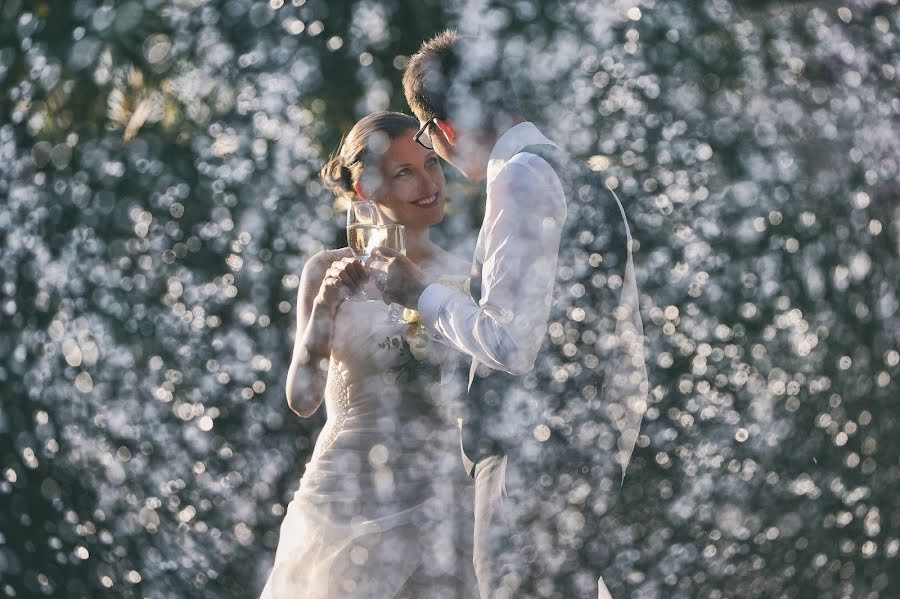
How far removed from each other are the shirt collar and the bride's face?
0.08 metres

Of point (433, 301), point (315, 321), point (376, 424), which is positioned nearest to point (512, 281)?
point (433, 301)

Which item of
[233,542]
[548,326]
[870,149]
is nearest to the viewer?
[548,326]

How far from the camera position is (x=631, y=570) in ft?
4.32

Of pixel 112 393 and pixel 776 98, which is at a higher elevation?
pixel 776 98

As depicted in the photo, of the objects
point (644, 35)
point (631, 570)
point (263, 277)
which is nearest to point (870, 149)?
point (644, 35)

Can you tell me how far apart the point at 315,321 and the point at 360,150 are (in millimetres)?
311

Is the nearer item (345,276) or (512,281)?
(512,281)

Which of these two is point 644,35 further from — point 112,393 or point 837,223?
point 112,393

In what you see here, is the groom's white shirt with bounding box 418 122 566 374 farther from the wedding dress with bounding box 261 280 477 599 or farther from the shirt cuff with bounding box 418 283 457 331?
the wedding dress with bounding box 261 280 477 599

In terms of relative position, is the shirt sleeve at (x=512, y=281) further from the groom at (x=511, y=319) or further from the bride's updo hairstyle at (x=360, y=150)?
the bride's updo hairstyle at (x=360, y=150)

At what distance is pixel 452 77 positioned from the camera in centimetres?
127

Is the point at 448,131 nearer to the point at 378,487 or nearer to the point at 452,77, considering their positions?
the point at 452,77

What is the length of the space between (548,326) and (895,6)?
0.83 metres

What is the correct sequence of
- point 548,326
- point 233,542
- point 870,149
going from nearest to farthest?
point 548,326, point 233,542, point 870,149
